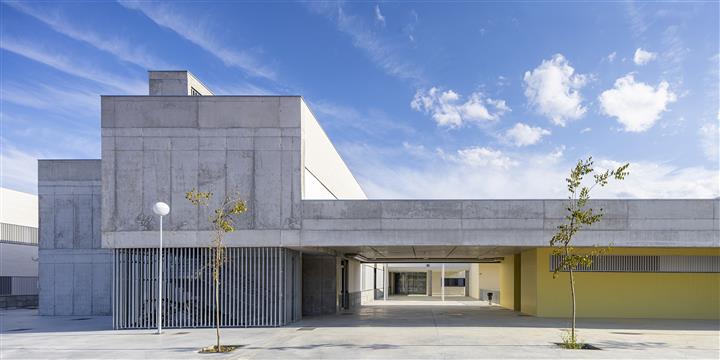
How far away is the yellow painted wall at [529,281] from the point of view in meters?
23.7

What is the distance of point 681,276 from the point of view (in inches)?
893

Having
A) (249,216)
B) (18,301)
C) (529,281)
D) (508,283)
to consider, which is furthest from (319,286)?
(18,301)

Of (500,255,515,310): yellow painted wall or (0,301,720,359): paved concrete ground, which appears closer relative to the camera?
(0,301,720,359): paved concrete ground

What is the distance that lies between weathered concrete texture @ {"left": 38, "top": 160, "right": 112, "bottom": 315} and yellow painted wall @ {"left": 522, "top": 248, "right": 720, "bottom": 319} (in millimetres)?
21399

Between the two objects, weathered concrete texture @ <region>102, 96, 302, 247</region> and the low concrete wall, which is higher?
weathered concrete texture @ <region>102, 96, 302, 247</region>

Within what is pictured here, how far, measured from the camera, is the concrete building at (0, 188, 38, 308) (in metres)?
35.1

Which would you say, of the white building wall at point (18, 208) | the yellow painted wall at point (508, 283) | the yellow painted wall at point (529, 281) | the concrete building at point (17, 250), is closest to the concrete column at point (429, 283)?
the yellow painted wall at point (508, 283)

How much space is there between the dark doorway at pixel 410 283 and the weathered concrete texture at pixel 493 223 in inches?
2046

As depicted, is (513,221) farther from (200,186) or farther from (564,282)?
(200,186)

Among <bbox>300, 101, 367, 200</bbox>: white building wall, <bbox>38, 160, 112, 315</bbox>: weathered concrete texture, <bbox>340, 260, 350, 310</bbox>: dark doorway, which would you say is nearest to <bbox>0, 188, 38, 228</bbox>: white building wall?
<bbox>38, 160, 112, 315</bbox>: weathered concrete texture

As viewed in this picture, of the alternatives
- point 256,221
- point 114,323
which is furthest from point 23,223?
point 256,221

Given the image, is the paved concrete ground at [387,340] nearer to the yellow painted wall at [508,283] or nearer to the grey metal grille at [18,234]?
the yellow painted wall at [508,283]

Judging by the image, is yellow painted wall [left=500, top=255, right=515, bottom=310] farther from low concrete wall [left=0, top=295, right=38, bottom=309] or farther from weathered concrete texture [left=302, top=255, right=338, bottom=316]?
low concrete wall [left=0, top=295, right=38, bottom=309]

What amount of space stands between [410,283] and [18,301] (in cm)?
4629
